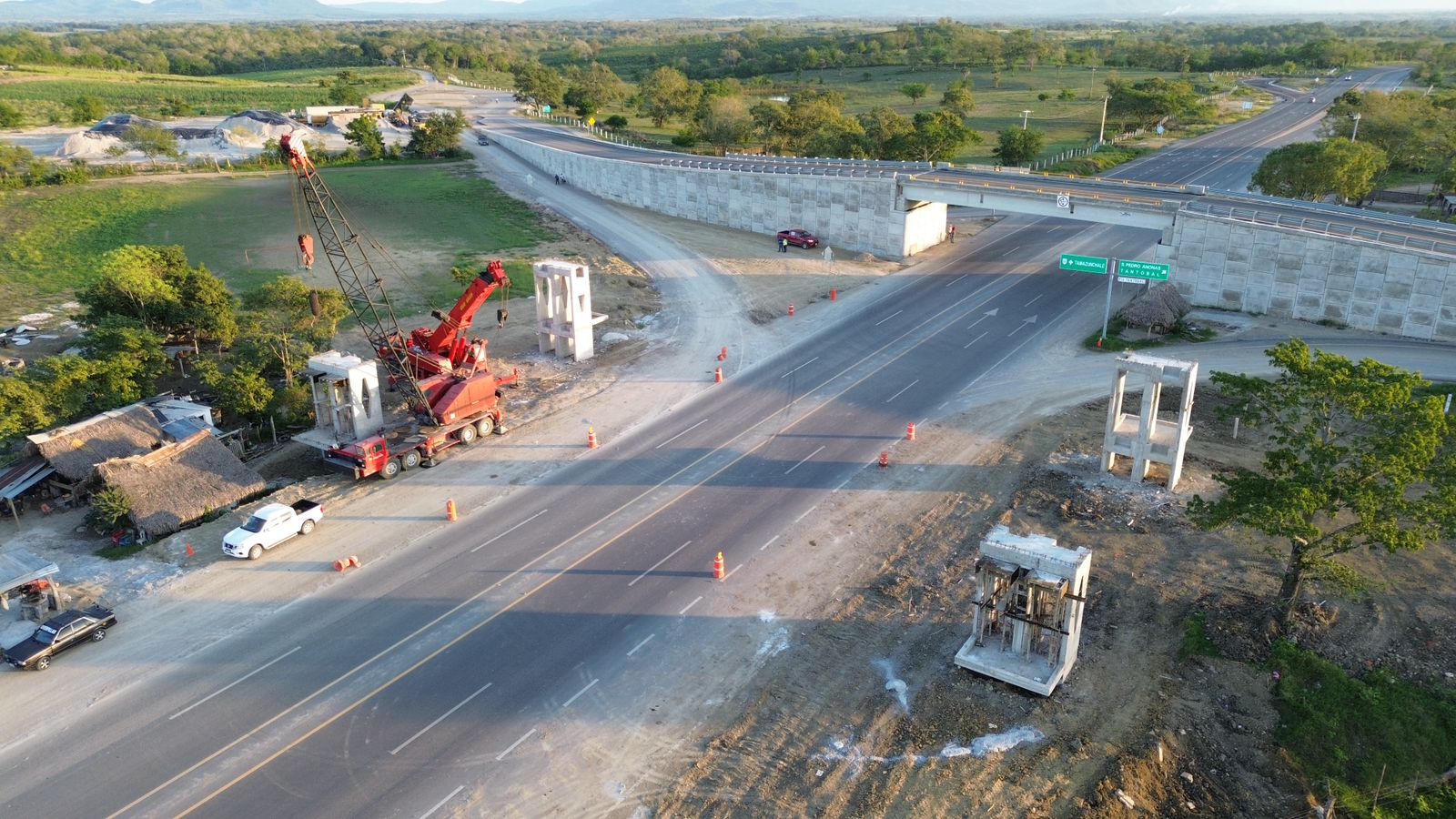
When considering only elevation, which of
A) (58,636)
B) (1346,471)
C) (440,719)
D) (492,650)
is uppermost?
(1346,471)

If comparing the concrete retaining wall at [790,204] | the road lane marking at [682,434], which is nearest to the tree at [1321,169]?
the concrete retaining wall at [790,204]

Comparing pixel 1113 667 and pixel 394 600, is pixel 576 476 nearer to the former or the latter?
pixel 394 600

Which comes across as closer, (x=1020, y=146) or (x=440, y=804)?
(x=440, y=804)

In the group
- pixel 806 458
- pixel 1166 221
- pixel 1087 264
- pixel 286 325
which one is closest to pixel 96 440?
pixel 286 325

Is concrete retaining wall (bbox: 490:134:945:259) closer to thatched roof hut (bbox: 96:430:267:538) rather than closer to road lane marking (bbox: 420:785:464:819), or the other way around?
thatched roof hut (bbox: 96:430:267:538)

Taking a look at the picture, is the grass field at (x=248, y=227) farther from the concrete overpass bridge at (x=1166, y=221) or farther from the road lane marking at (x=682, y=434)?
the road lane marking at (x=682, y=434)

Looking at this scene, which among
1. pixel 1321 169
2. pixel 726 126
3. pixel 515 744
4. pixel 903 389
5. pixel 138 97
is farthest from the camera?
pixel 138 97

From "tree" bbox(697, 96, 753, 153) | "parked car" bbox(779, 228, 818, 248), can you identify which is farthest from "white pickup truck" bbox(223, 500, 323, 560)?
"tree" bbox(697, 96, 753, 153)

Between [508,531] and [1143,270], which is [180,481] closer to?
[508,531]
